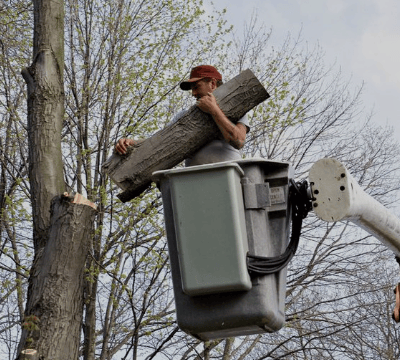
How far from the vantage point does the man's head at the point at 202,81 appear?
410 centimetres

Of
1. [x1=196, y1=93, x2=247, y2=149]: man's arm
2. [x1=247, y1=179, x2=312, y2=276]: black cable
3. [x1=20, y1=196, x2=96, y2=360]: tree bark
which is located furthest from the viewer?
[x1=20, y1=196, x2=96, y2=360]: tree bark

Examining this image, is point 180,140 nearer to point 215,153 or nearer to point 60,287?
point 215,153

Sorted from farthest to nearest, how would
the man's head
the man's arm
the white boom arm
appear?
1. the man's head
2. the man's arm
3. the white boom arm

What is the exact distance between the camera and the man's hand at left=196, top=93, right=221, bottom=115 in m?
3.94

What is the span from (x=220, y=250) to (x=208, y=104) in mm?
1083

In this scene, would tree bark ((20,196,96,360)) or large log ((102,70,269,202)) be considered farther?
tree bark ((20,196,96,360))

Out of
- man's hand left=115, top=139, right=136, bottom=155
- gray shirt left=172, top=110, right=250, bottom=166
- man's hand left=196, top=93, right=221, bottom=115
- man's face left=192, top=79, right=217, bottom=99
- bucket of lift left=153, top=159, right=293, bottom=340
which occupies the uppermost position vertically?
man's face left=192, top=79, right=217, bottom=99

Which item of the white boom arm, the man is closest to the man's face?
the man

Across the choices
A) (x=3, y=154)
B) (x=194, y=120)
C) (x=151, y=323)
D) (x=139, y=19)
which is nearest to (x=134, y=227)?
(x=151, y=323)

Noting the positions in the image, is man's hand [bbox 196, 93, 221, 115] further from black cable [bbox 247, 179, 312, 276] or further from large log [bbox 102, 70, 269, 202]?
black cable [bbox 247, 179, 312, 276]

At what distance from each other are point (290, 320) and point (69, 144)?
3930mm

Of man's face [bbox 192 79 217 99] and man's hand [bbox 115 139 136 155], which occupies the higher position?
man's face [bbox 192 79 217 99]

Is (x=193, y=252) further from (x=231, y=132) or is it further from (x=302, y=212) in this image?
(x=231, y=132)

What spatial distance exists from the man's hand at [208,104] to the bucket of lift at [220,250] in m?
0.63
